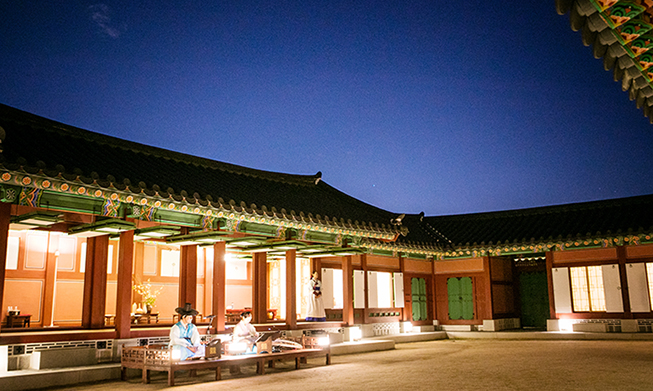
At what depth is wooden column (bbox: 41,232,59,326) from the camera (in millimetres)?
13680

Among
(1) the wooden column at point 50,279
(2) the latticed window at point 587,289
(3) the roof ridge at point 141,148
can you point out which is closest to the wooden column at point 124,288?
(3) the roof ridge at point 141,148

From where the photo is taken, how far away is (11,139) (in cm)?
903

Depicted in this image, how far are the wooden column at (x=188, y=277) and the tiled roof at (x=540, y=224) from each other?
814cm

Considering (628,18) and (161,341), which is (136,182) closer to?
(161,341)

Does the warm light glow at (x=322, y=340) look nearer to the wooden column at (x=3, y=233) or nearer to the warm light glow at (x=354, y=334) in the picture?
the warm light glow at (x=354, y=334)

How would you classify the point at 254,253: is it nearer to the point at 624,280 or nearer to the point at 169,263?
the point at 169,263

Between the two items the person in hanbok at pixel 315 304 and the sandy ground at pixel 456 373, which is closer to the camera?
the sandy ground at pixel 456 373

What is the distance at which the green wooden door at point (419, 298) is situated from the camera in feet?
64.7

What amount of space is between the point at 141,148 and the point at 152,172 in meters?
1.76

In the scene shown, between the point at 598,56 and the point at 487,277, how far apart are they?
15820 mm

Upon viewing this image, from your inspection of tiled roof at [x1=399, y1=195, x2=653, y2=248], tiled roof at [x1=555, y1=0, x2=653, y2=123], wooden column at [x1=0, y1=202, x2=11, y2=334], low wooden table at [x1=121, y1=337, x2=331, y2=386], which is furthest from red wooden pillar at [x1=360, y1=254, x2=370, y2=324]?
tiled roof at [x1=555, y1=0, x2=653, y2=123]

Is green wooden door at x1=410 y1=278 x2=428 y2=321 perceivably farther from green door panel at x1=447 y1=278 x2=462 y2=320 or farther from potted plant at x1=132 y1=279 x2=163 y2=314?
potted plant at x1=132 y1=279 x2=163 y2=314

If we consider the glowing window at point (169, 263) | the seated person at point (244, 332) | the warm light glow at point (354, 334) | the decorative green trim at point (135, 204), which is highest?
the decorative green trim at point (135, 204)

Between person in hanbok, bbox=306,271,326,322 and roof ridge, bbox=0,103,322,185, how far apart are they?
11.8ft
